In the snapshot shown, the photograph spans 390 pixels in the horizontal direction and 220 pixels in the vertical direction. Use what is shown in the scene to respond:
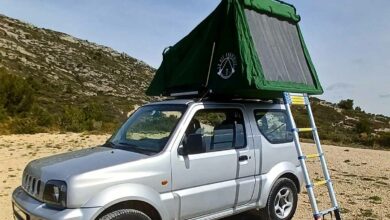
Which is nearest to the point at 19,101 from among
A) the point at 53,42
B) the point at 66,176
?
the point at 66,176

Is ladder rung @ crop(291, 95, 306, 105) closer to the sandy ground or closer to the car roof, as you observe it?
the car roof

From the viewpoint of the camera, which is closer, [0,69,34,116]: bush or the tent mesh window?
the tent mesh window

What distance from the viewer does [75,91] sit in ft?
160

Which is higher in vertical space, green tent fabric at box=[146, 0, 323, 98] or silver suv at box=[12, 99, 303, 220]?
green tent fabric at box=[146, 0, 323, 98]

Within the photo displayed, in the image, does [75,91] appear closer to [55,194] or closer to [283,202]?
[283,202]

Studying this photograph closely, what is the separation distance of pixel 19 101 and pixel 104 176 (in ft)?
82.5

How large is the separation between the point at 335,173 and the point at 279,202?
5.43 m

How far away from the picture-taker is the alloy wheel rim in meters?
5.99

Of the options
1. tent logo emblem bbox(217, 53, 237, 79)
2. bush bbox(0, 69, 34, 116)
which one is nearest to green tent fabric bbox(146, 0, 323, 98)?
tent logo emblem bbox(217, 53, 237, 79)

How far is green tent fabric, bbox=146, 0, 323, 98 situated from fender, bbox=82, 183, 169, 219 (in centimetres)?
168

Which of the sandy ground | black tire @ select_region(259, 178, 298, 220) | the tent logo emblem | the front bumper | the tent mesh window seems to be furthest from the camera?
the sandy ground

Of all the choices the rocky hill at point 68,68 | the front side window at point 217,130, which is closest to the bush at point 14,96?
the rocky hill at point 68,68

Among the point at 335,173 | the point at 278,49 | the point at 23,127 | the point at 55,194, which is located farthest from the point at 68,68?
the point at 55,194

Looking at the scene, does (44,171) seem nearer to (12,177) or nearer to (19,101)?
(12,177)
